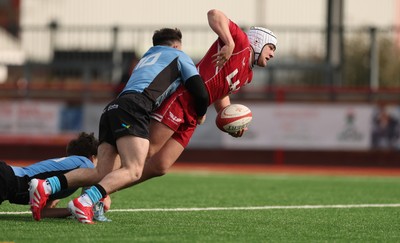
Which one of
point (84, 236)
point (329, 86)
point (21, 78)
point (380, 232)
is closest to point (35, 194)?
point (84, 236)

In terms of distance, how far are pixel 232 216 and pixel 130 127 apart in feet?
5.35

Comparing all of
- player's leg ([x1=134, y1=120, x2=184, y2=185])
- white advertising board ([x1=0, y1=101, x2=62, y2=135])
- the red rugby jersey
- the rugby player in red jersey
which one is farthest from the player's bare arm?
white advertising board ([x1=0, y1=101, x2=62, y2=135])

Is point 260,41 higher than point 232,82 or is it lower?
higher

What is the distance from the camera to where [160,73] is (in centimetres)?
850

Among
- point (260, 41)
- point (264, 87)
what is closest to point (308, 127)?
point (264, 87)

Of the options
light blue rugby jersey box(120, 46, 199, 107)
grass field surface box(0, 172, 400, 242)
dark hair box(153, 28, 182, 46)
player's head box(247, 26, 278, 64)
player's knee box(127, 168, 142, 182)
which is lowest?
grass field surface box(0, 172, 400, 242)

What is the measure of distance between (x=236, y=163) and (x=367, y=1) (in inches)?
472

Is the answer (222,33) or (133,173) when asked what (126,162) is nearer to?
(133,173)

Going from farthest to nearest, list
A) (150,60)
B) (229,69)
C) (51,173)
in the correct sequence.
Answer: (229,69) → (51,173) → (150,60)

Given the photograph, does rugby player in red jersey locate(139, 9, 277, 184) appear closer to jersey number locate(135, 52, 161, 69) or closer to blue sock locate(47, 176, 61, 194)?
jersey number locate(135, 52, 161, 69)

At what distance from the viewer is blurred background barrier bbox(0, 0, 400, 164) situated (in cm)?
2028

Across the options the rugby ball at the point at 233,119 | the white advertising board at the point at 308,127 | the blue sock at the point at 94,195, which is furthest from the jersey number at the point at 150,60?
the white advertising board at the point at 308,127

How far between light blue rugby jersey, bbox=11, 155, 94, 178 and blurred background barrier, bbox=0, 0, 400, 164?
10.4 m

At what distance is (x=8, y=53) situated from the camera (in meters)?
31.2
